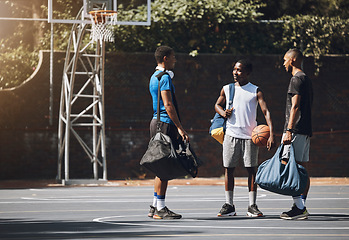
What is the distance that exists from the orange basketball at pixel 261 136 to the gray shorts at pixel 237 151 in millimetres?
117

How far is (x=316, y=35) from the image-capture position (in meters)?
22.3

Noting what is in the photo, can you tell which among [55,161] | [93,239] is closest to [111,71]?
[55,161]

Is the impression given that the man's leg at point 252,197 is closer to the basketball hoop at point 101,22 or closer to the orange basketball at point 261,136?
the orange basketball at point 261,136

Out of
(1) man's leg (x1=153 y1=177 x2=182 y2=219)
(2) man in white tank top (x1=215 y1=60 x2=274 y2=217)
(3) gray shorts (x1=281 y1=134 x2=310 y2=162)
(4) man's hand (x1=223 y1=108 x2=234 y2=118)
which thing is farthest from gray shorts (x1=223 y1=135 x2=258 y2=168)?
(1) man's leg (x1=153 y1=177 x2=182 y2=219)

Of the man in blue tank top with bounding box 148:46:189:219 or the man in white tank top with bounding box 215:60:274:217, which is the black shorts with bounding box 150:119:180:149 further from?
the man in white tank top with bounding box 215:60:274:217

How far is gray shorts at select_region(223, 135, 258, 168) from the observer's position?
389 inches

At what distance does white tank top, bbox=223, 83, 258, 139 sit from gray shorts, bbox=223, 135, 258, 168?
73 millimetres

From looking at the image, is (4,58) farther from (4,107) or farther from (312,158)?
(312,158)

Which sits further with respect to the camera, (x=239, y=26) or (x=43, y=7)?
(x=43, y=7)

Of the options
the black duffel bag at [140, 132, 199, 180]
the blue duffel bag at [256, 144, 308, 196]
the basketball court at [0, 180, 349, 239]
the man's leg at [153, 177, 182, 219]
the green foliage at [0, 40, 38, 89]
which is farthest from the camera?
the green foliage at [0, 40, 38, 89]

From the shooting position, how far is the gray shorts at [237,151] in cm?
989

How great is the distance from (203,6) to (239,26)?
124 centimetres

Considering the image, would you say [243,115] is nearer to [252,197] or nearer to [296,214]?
[252,197]

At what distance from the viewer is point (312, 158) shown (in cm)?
2139
